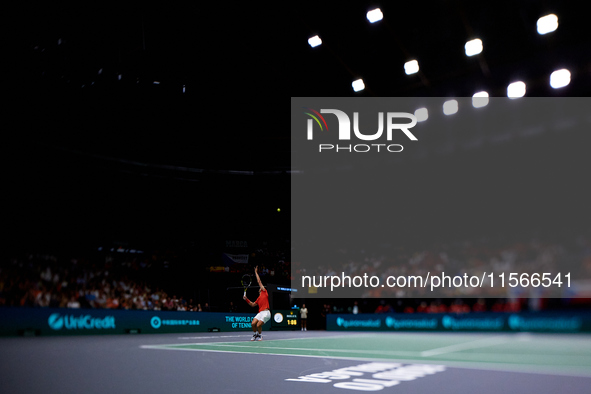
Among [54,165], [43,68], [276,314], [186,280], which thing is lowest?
[276,314]

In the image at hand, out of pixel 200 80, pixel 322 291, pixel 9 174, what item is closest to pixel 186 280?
pixel 322 291

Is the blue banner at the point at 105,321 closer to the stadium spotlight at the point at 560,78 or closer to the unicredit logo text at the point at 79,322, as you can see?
the unicredit logo text at the point at 79,322

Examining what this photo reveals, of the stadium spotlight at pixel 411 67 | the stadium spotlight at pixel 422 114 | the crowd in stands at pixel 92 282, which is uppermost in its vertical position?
the stadium spotlight at pixel 411 67

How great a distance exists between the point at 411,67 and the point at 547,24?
4.22 meters

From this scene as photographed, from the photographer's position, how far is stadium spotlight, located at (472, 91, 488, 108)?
16297 millimetres

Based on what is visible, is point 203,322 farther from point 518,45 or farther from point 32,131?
point 518,45

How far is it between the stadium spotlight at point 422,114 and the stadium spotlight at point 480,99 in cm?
183

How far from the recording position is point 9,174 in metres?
20.1

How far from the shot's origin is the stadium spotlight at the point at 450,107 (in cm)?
1722

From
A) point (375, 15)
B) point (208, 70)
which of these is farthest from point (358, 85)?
point (208, 70)

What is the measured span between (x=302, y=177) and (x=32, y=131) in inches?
586

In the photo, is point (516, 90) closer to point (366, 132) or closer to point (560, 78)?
point (560, 78)

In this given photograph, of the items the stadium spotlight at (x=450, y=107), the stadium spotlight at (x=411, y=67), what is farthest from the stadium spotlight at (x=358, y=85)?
the stadium spotlight at (x=450, y=107)

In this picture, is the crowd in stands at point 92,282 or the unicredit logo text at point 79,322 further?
the crowd in stands at point 92,282
